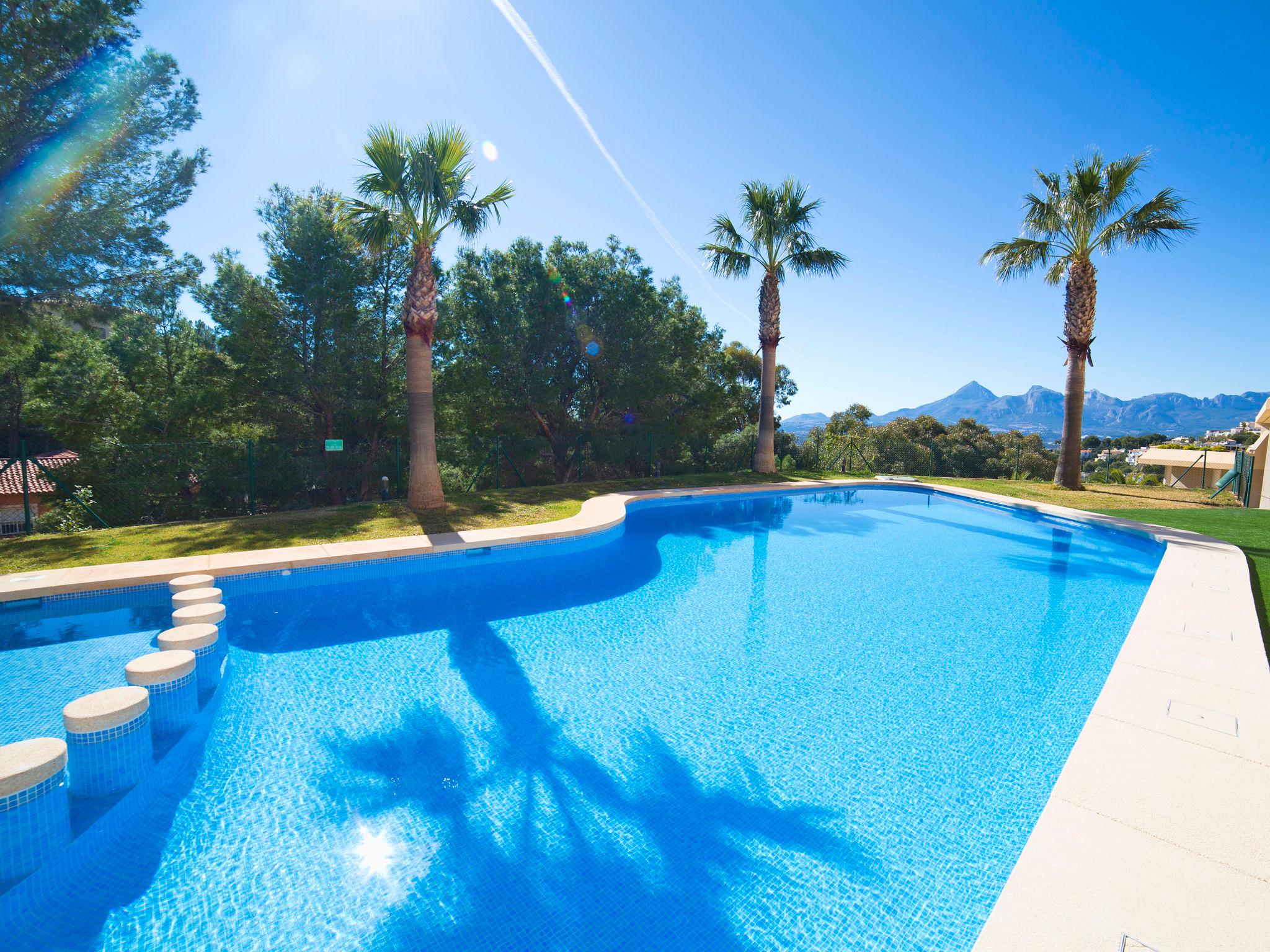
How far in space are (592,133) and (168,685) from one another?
14257 mm

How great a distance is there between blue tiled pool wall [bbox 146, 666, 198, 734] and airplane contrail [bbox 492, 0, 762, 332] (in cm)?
1146

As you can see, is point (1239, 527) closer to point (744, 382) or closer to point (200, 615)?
point (200, 615)

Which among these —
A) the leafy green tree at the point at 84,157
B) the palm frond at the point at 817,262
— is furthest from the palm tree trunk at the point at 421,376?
the palm frond at the point at 817,262

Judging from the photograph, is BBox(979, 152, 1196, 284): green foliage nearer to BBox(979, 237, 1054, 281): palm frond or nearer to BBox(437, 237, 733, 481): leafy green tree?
BBox(979, 237, 1054, 281): palm frond

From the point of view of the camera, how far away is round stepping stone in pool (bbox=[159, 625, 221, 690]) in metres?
4.23

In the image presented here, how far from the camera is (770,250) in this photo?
16781 mm

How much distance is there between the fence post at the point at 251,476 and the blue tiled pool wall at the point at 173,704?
805cm

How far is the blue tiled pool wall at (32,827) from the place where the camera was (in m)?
2.45

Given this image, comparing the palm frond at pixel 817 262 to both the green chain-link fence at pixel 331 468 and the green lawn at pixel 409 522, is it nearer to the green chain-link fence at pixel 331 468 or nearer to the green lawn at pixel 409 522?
the green chain-link fence at pixel 331 468

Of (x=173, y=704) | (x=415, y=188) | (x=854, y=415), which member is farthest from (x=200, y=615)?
→ (x=854, y=415)

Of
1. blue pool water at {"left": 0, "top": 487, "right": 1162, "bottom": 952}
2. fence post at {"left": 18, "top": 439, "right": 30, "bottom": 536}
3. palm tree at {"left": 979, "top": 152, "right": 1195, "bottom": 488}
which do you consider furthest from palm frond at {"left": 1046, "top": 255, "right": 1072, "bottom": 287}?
fence post at {"left": 18, "top": 439, "right": 30, "bottom": 536}

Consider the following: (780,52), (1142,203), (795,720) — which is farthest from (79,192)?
(1142,203)

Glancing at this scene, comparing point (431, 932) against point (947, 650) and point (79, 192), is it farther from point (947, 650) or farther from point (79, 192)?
point (79, 192)

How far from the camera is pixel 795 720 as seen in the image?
164 inches
